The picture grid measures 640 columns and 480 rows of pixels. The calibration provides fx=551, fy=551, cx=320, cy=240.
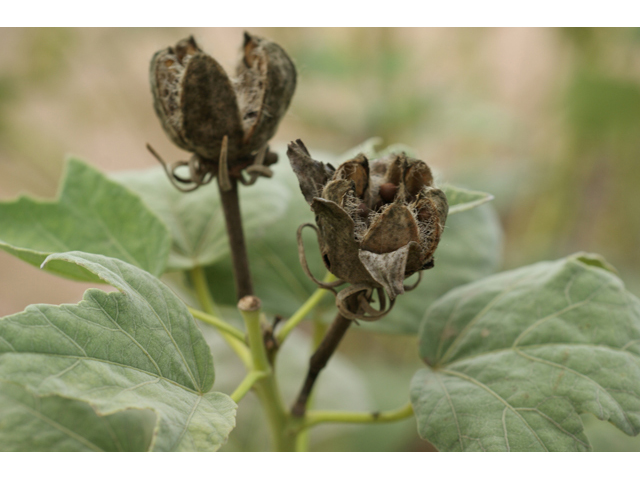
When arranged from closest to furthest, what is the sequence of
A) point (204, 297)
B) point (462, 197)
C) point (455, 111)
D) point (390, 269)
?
point (390, 269) < point (462, 197) < point (204, 297) < point (455, 111)

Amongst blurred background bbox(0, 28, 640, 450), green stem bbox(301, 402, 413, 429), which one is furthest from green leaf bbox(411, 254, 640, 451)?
blurred background bbox(0, 28, 640, 450)

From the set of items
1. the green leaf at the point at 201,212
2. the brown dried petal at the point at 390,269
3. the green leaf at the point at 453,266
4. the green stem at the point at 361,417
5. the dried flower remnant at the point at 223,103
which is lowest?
the green stem at the point at 361,417

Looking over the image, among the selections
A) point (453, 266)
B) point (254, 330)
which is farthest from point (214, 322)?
point (453, 266)

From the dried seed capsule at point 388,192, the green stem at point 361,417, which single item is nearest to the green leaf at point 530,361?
the green stem at point 361,417

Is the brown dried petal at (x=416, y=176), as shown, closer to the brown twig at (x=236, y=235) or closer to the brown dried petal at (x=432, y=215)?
the brown dried petal at (x=432, y=215)

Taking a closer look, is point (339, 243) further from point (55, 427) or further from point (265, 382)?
point (55, 427)
